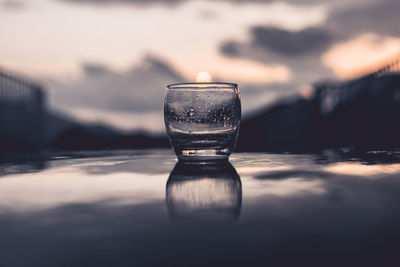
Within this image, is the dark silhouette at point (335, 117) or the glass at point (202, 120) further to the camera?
the dark silhouette at point (335, 117)

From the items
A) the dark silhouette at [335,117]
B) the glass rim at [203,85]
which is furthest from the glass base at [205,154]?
the dark silhouette at [335,117]

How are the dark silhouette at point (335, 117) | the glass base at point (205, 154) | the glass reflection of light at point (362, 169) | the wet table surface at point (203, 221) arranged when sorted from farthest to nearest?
the dark silhouette at point (335, 117), the glass base at point (205, 154), the glass reflection of light at point (362, 169), the wet table surface at point (203, 221)

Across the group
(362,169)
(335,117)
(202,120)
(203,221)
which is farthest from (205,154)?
(335,117)

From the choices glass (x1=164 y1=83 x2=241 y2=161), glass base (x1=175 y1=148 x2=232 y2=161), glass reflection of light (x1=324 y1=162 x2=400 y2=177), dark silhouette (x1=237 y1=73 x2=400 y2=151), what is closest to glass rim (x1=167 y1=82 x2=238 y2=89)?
glass (x1=164 y1=83 x2=241 y2=161)

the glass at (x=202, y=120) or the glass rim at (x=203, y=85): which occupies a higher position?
the glass rim at (x=203, y=85)

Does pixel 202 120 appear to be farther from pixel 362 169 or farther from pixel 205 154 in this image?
pixel 362 169

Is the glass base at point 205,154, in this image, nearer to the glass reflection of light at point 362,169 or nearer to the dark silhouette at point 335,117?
the glass reflection of light at point 362,169

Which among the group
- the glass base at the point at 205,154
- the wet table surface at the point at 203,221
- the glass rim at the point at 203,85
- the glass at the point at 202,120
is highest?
the glass rim at the point at 203,85

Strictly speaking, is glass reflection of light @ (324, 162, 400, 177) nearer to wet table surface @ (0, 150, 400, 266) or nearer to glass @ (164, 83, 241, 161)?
wet table surface @ (0, 150, 400, 266)
